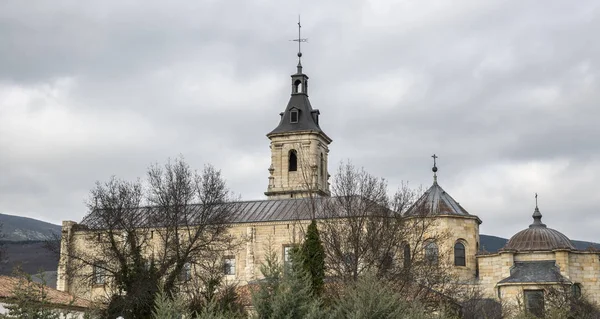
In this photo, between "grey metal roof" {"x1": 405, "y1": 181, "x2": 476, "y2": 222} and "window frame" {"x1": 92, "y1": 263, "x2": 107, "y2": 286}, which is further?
"grey metal roof" {"x1": 405, "y1": 181, "x2": 476, "y2": 222}

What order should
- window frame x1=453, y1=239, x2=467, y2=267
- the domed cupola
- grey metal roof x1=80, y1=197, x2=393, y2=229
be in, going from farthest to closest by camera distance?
1. window frame x1=453, y1=239, x2=467, y2=267
2. the domed cupola
3. grey metal roof x1=80, y1=197, x2=393, y2=229

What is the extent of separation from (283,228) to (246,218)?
3.39 metres

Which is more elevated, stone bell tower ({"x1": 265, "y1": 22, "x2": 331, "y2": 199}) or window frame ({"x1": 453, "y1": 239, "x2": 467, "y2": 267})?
stone bell tower ({"x1": 265, "y1": 22, "x2": 331, "y2": 199})

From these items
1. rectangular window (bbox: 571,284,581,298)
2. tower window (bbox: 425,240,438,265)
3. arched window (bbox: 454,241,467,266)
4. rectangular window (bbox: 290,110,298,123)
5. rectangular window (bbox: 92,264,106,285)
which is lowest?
rectangular window (bbox: 571,284,581,298)

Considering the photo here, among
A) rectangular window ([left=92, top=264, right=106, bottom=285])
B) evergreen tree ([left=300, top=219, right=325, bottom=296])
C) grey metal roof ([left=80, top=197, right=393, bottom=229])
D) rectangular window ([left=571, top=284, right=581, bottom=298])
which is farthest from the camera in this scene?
grey metal roof ([left=80, top=197, right=393, bottom=229])

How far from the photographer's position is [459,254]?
5778cm

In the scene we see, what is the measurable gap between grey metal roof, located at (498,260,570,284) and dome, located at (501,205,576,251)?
3.06 feet

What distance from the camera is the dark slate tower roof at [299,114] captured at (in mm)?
80500

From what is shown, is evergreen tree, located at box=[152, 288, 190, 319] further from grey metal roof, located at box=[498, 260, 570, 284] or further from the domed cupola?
the domed cupola

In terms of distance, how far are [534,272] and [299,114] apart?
3353 cm

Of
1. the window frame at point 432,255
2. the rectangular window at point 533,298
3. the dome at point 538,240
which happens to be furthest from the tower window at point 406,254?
the dome at point 538,240

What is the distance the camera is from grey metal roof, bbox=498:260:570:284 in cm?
5244

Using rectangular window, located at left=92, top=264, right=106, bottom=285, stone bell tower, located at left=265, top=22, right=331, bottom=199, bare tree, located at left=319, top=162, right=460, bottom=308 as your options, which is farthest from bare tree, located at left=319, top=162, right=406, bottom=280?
stone bell tower, located at left=265, top=22, right=331, bottom=199

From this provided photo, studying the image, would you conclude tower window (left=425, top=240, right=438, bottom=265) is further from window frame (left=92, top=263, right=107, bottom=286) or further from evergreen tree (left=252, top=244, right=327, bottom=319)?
evergreen tree (left=252, top=244, right=327, bottom=319)
